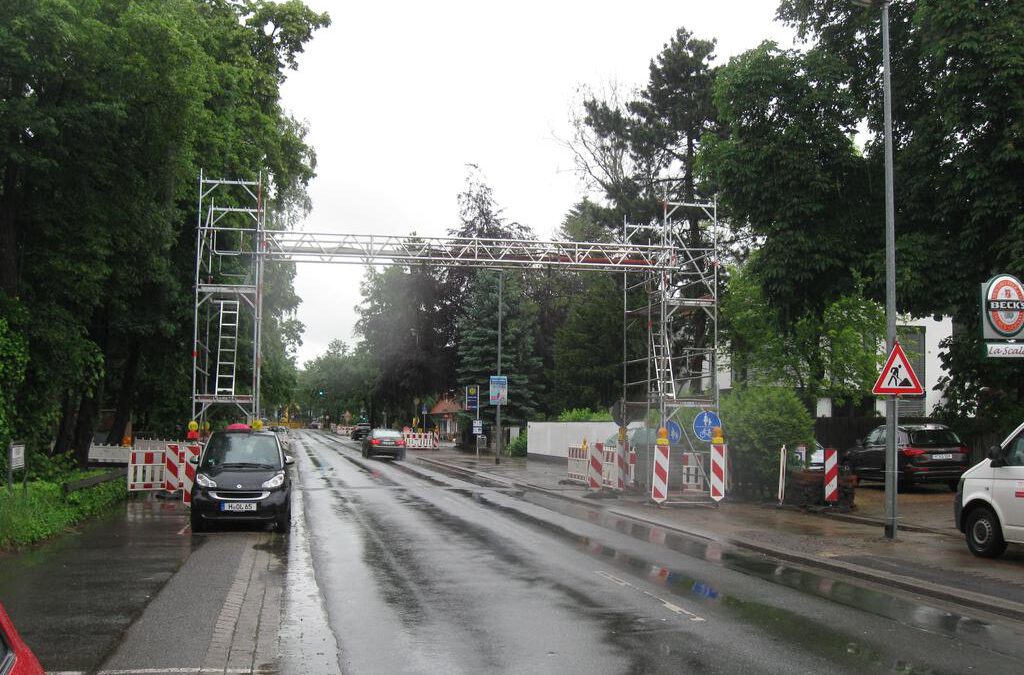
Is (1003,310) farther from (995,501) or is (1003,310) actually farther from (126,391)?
(126,391)

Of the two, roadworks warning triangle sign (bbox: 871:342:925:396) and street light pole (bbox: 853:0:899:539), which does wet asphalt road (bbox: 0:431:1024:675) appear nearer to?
street light pole (bbox: 853:0:899:539)

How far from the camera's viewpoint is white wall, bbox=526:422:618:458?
39.0 meters

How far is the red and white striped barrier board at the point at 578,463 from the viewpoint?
26.2 metres

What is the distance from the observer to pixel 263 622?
320 inches

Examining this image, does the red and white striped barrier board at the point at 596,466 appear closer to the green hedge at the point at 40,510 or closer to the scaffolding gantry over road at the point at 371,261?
the scaffolding gantry over road at the point at 371,261

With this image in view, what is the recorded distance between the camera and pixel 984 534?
12.3 metres

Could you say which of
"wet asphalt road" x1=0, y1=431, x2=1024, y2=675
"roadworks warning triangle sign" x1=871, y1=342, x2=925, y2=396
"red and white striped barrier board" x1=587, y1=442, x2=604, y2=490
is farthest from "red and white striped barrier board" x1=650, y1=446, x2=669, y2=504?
"roadworks warning triangle sign" x1=871, y1=342, x2=925, y2=396

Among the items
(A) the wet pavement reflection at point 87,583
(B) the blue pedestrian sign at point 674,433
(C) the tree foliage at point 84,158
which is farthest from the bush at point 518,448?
(A) the wet pavement reflection at point 87,583

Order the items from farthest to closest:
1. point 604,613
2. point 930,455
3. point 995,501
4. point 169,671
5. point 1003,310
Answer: point 930,455 < point 1003,310 < point 995,501 < point 604,613 < point 169,671

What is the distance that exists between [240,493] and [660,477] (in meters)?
9.27

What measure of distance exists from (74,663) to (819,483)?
15.4 meters

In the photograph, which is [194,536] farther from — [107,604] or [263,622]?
[263,622]

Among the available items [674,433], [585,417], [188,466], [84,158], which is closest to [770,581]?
[674,433]

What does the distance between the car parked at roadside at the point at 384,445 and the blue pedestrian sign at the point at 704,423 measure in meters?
27.3
